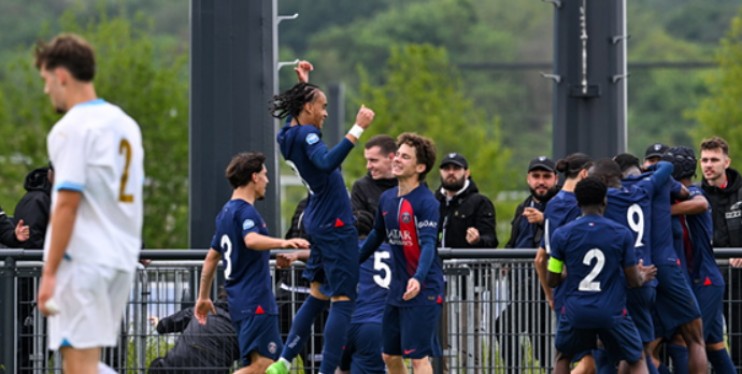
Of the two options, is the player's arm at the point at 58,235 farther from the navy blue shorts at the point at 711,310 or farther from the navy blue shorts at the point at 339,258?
the navy blue shorts at the point at 711,310

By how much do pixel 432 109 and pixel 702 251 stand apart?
34862 mm

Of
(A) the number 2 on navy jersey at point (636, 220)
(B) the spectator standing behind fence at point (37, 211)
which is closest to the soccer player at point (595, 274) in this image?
(A) the number 2 on navy jersey at point (636, 220)

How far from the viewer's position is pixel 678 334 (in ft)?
44.5

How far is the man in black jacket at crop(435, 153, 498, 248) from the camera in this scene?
606 inches

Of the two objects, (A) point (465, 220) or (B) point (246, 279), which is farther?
(A) point (465, 220)

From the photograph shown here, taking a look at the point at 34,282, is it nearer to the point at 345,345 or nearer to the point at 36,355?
the point at 36,355

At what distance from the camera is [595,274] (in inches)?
488

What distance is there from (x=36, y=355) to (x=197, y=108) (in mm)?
2894

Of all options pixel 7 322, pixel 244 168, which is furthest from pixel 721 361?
pixel 7 322

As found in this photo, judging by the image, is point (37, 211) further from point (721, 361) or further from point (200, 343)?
point (721, 361)

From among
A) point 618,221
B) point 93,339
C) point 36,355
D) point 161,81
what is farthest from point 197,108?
point 161,81

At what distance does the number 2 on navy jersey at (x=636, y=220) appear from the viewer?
13.0m

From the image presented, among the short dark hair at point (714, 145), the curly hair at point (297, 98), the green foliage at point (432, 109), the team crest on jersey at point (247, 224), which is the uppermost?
the green foliage at point (432, 109)

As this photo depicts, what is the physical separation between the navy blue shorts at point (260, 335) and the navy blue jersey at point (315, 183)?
707 millimetres
